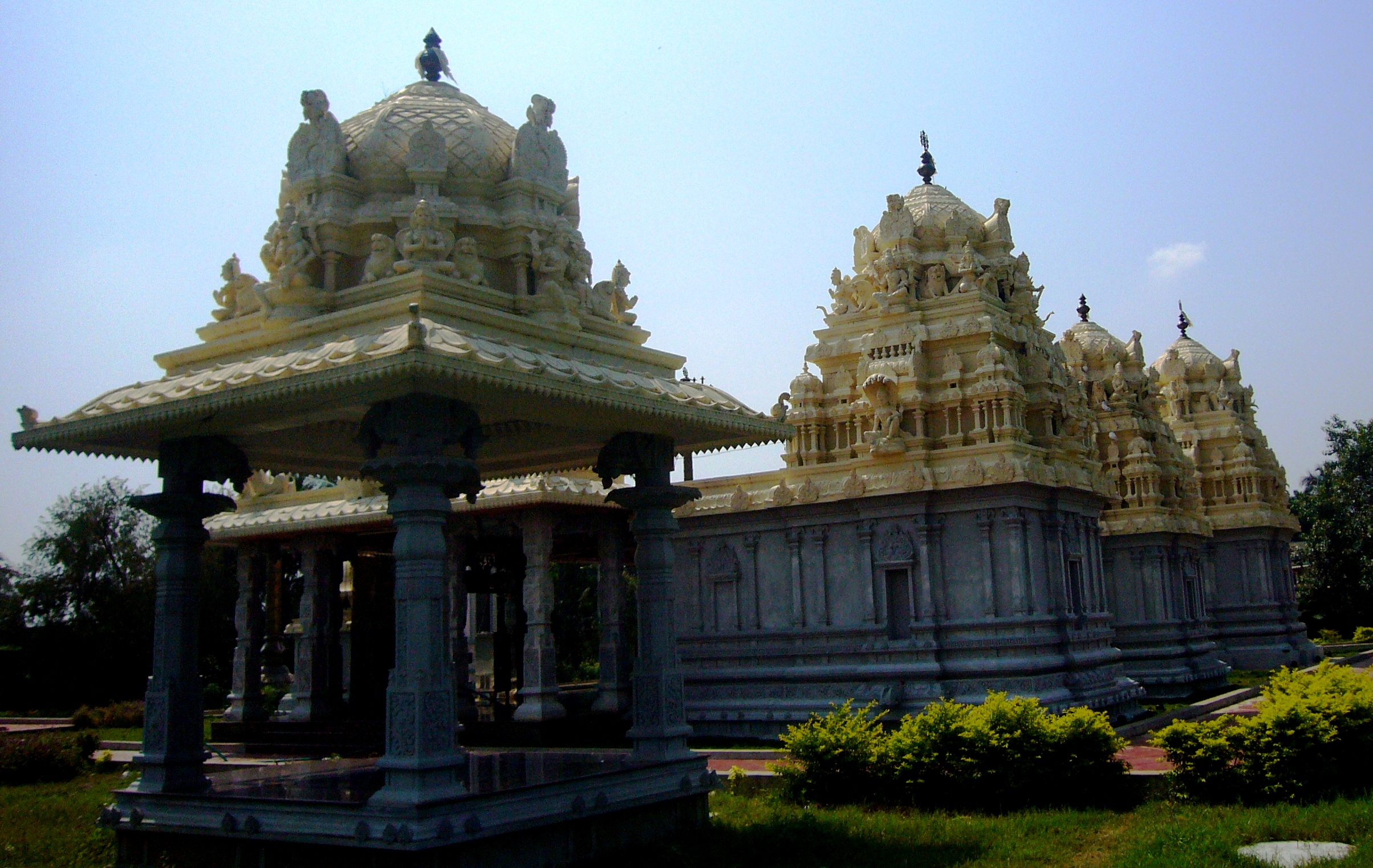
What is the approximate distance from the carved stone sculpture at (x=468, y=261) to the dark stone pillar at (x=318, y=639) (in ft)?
45.5

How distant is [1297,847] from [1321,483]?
5326 cm

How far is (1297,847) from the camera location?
9.86m

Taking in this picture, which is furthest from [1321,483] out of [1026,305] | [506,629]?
[506,629]

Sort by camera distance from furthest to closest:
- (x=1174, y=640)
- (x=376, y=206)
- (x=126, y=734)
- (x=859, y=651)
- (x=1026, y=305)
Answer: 1. (x=1174, y=640)
2. (x=126, y=734)
3. (x=1026, y=305)
4. (x=859, y=651)
5. (x=376, y=206)

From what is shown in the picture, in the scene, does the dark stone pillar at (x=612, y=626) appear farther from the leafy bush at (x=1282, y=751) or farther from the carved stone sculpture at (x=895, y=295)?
the leafy bush at (x=1282, y=751)

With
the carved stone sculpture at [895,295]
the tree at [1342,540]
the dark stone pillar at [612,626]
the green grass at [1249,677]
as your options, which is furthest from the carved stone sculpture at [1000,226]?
the tree at [1342,540]

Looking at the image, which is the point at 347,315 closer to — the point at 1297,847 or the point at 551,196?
the point at 551,196

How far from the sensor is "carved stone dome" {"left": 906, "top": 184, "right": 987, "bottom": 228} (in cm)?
2306

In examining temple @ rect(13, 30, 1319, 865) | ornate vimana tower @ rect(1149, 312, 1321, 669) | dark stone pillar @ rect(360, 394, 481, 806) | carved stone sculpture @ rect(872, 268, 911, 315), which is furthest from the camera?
ornate vimana tower @ rect(1149, 312, 1321, 669)

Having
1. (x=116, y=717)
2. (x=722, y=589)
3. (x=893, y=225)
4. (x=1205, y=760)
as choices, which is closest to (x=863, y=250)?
(x=893, y=225)

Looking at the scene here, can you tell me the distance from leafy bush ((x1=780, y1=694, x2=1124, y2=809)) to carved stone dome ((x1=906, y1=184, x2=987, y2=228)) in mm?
11939

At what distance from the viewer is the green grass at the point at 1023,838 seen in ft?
32.7

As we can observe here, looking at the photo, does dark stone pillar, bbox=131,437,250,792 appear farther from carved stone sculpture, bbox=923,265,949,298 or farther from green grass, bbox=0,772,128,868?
carved stone sculpture, bbox=923,265,949,298

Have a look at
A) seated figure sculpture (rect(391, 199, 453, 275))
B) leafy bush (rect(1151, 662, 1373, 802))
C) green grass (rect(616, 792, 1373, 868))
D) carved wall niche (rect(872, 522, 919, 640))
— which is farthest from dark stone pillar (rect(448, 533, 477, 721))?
leafy bush (rect(1151, 662, 1373, 802))
